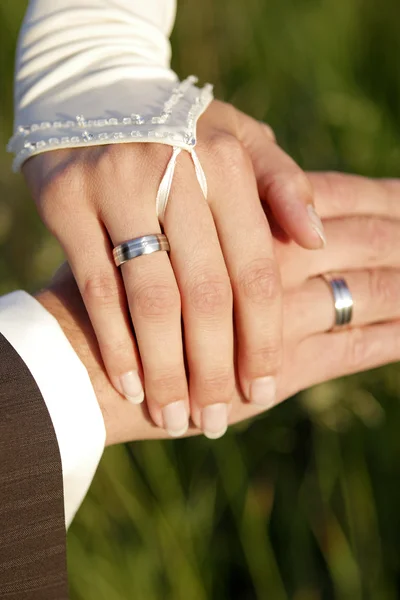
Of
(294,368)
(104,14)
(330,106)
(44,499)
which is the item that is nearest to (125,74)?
(104,14)

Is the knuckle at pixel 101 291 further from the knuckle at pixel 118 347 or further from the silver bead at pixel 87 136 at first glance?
the silver bead at pixel 87 136

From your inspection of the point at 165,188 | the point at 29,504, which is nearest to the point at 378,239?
the point at 165,188

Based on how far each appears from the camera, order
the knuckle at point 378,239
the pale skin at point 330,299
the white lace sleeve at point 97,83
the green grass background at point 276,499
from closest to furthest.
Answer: the white lace sleeve at point 97,83
the pale skin at point 330,299
the knuckle at point 378,239
the green grass background at point 276,499

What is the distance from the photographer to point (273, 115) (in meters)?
1.93

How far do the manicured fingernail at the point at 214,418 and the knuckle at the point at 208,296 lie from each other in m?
0.14

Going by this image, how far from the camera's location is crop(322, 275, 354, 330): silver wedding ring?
114cm

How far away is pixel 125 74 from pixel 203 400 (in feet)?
1.77

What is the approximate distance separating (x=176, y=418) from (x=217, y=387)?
7 centimetres

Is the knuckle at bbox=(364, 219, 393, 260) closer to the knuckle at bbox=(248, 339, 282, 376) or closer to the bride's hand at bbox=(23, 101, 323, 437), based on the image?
the bride's hand at bbox=(23, 101, 323, 437)

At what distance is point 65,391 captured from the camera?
0.88 m

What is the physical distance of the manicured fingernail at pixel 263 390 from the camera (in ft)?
3.22

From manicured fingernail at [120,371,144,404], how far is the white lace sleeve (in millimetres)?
329

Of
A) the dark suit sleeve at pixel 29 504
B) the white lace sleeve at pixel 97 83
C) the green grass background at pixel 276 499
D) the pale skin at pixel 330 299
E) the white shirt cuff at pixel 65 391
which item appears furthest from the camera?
the green grass background at pixel 276 499

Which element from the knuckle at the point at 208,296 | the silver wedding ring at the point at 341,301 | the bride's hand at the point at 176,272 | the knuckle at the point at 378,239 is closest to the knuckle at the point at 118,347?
the bride's hand at the point at 176,272
